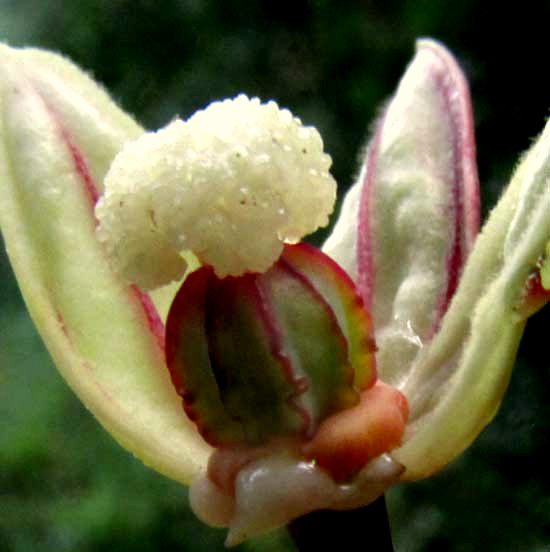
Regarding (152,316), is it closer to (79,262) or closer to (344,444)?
(79,262)

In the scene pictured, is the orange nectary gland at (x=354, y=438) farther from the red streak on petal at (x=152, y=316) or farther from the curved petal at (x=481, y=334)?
the red streak on petal at (x=152, y=316)

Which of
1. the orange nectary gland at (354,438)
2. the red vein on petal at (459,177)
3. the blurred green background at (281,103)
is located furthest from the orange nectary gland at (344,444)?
the blurred green background at (281,103)

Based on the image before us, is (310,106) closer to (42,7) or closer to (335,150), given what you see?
(335,150)

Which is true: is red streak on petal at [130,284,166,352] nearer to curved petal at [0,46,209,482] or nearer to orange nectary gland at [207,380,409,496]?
curved petal at [0,46,209,482]

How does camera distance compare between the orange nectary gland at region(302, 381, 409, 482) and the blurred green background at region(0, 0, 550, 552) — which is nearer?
the orange nectary gland at region(302, 381, 409, 482)

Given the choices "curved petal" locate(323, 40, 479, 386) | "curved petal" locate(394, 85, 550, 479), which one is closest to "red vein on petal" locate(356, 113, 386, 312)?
"curved petal" locate(323, 40, 479, 386)

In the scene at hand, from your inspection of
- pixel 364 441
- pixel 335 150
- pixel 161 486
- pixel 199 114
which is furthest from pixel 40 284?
pixel 335 150

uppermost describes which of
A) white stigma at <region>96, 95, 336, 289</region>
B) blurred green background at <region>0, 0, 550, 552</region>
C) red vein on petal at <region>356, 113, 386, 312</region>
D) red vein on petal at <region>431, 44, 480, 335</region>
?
white stigma at <region>96, 95, 336, 289</region>
